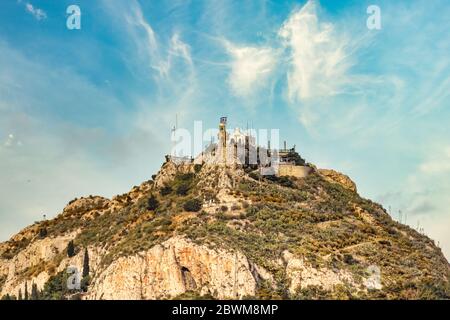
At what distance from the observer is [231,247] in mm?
99688

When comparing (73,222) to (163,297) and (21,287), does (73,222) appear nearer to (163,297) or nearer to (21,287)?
(21,287)

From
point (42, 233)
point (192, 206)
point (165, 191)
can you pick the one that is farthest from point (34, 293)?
point (192, 206)

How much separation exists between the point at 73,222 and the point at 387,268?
2740 inches

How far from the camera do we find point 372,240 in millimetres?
109938

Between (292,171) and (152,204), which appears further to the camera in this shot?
(292,171)

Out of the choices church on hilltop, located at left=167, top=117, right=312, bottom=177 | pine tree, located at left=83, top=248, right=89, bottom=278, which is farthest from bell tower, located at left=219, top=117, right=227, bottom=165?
pine tree, located at left=83, top=248, right=89, bottom=278

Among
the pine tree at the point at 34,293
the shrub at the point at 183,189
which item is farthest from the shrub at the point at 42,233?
the shrub at the point at 183,189

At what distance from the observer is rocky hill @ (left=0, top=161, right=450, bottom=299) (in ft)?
316

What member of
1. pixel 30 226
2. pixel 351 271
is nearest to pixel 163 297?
pixel 351 271

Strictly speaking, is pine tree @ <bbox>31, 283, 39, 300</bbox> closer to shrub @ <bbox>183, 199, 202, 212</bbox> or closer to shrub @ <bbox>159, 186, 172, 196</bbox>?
shrub @ <bbox>159, 186, 172, 196</bbox>

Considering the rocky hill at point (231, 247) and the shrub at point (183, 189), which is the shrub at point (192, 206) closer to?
the rocky hill at point (231, 247)

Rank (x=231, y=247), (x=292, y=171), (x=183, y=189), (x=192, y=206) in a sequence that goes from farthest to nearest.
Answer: (x=292, y=171) < (x=183, y=189) < (x=192, y=206) < (x=231, y=247)

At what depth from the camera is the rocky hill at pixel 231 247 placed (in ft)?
316

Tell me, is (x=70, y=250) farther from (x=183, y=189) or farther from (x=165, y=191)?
(x=183, y=189)
